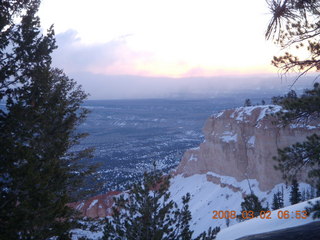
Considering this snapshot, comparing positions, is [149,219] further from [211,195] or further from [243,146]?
[243,146]

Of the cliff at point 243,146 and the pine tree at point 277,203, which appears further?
the cliff at point 243,146

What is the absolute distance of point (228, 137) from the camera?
55.8 meters

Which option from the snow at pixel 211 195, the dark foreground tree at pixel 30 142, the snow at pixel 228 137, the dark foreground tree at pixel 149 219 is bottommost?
the snow at pixel 211 195

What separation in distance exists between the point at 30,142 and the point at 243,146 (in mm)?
48843

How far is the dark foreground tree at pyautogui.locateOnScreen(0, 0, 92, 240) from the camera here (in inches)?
223

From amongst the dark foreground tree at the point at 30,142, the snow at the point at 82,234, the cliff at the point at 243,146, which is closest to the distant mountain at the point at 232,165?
the cliff at the point at 243,146

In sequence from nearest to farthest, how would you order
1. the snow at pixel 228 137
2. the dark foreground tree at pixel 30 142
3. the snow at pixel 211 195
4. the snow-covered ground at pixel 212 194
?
the dark foreground tree at pixel 30 142 → the snow-covered ground at pixel 212 194 → the snow at pixel 211 195 → the snow at pixel 228 137

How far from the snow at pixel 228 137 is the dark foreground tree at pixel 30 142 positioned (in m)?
48.3

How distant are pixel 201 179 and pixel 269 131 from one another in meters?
19.2

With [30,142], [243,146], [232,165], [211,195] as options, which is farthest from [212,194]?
[30,142]

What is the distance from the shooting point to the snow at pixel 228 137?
5456 centimetres

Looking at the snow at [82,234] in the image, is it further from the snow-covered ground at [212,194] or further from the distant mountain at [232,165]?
Answer: the distant mountain at [232,165]

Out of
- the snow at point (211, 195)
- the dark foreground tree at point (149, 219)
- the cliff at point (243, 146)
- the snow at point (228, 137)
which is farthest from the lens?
the snow at point (228, 137)

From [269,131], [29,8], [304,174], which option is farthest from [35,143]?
[269,131]
